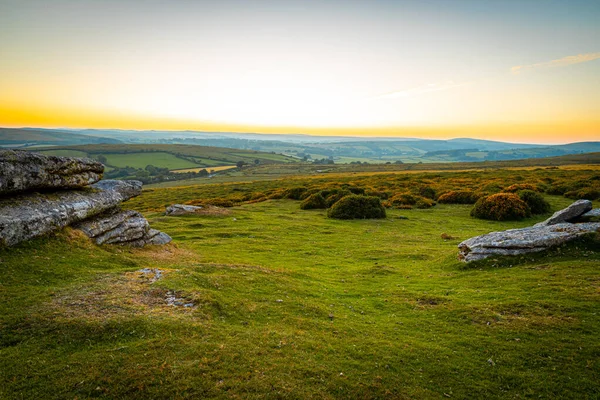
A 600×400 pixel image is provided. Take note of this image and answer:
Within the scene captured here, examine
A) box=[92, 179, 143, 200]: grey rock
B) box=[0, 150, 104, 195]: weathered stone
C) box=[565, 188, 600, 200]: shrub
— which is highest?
box=[0, 150, 104, 195]: weathered stone

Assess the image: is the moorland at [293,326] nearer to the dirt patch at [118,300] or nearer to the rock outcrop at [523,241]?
the dirt patch at [118,300]

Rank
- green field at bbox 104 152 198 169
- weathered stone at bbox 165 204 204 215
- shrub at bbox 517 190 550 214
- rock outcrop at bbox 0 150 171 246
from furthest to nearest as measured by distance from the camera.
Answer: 1. green field at bbox 104 152 198 169
2. weathered stone at bbox 165 204 204 215
3. shrub at bbox 517 190 550 214
4. rock outcrop at bbox 0 150 171 246

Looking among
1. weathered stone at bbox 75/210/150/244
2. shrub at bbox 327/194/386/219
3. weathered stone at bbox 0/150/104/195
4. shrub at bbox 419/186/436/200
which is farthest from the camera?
shrub at bbox 419/186/436/200

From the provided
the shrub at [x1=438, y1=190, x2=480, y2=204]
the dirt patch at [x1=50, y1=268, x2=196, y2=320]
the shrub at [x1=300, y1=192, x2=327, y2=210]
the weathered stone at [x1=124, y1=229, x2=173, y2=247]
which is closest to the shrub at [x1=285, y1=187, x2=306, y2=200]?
the shrub at [x1=300, y1=192, x2=327, y2=210]

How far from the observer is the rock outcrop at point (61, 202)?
13.8 m

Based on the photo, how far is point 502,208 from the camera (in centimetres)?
3269

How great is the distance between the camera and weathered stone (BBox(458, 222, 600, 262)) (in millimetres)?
16547

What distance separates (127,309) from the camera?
10336 millimetres

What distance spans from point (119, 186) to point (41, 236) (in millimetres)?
7808

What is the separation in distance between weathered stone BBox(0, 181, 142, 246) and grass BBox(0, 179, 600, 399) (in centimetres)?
69

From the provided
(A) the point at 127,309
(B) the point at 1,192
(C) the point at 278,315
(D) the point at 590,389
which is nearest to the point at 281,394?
(C) the point at 278,315

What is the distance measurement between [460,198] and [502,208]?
38.1ft

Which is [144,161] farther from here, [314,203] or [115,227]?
[115,227]

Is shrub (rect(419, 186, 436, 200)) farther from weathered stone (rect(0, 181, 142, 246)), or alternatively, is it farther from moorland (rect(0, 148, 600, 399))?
weathered stone (rect(0, 181, 142, 246))
